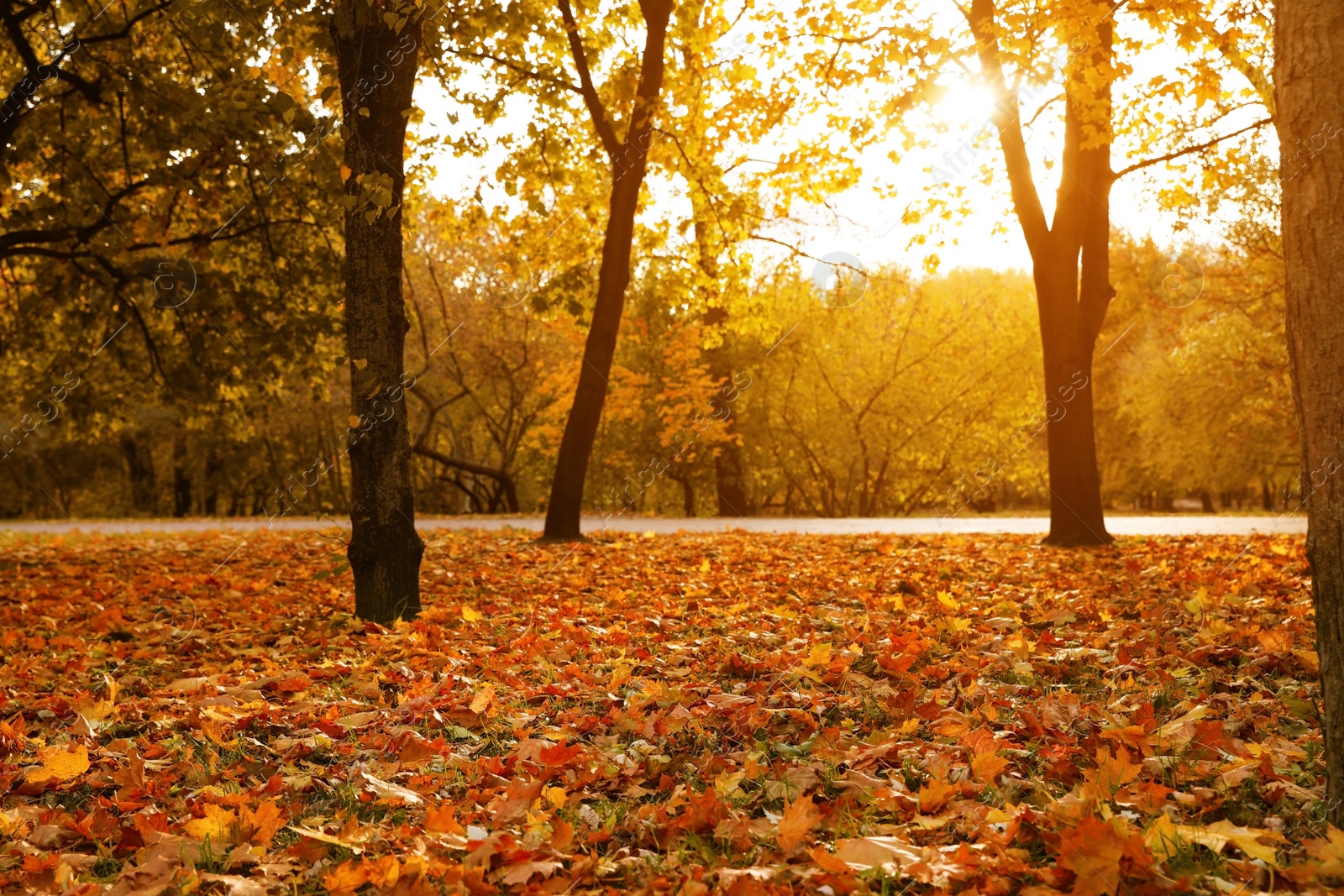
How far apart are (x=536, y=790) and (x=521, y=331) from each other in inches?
925

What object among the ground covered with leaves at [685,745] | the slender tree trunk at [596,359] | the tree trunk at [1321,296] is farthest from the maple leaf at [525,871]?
the slender tree trunk at [596,359]

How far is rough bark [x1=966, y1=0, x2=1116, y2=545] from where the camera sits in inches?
474

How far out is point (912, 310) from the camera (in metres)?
28.0

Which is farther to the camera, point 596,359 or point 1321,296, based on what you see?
point 596,359

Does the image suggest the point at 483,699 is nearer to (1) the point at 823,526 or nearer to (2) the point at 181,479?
(1) the point at 823,526

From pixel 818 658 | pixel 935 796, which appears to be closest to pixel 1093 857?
pixel 935 796

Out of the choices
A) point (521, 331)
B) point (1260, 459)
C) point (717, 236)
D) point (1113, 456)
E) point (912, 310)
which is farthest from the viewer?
point (1113, 456)

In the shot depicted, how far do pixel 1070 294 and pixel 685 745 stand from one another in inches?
392

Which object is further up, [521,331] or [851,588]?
[521,331]

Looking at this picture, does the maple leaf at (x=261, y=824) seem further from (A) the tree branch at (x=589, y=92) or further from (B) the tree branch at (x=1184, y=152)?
(B) the tree branch at (x=1184, y=152)

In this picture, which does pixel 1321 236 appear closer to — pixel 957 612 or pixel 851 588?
pixel 957 612

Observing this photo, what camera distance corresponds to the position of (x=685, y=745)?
4.03 metres

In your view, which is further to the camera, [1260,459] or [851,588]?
[1260,459]

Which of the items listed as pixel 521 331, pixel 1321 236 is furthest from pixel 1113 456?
pixel 1321 236
